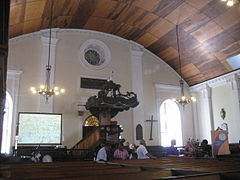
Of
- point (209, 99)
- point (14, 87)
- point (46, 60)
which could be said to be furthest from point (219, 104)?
point (14, 87)

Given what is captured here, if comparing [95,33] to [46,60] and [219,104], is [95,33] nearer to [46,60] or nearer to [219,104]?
[46,60]

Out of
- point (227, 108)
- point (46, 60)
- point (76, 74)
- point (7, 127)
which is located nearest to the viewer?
point (7, 127)

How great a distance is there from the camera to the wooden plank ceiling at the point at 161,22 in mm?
10359

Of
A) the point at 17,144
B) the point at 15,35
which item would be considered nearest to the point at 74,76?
the point at 15,35

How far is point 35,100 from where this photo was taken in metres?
11.5

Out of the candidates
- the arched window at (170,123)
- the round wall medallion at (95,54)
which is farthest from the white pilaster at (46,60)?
the arched window at (170,123)

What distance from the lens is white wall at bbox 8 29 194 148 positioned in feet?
38.1

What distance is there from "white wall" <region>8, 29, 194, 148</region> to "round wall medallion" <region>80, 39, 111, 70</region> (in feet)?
0.65

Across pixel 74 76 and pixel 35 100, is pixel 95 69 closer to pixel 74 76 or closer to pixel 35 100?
pixel 74 76

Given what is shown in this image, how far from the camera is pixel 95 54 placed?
13.4m

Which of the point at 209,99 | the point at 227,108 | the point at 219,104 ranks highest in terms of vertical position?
the point at 209,99

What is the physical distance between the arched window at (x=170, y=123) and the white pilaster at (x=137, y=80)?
5.33 ft

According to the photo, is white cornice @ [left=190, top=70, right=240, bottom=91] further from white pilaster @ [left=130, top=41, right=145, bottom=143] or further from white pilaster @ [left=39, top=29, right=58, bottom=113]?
white pilaster @ [left=39, top=29, right=58, bottom=113]

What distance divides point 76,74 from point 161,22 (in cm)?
455
